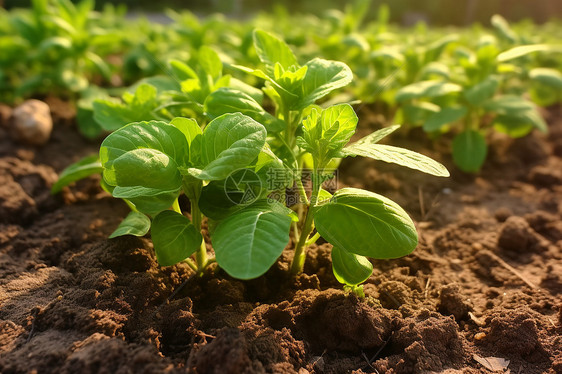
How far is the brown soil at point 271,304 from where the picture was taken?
1.51 meters

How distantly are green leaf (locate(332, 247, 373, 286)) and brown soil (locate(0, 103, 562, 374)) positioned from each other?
9 cm

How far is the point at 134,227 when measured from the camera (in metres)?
1.89

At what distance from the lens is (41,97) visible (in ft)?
13.8

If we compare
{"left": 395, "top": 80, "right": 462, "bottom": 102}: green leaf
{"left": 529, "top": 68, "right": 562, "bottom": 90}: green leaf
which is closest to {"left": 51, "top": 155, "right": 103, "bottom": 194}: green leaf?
{"left": 395, "top": 80, "right": 462, "bottom": 102}: green leaf

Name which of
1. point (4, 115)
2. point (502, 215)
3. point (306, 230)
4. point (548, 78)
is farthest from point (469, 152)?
point (4, 115)

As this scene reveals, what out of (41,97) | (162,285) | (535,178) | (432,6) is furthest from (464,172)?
(432,6)

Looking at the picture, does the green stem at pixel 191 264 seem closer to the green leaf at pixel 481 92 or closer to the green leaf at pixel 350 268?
the green leaf at pixel 350 268

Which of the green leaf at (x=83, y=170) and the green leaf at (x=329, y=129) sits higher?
the green leaf at (x=329, y=129)

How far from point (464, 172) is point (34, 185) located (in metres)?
2.80

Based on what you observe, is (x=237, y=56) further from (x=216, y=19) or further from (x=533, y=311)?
(x=533, y=311)

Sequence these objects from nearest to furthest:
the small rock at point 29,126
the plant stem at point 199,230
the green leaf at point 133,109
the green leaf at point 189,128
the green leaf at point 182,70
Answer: the green leaf at point 189,128 → the plant stem at point 199,230 → the green leaf at point 133,109 → the green leaf at point 182,70 → the small rock at point 29,126

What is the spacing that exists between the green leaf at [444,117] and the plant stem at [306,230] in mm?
1461

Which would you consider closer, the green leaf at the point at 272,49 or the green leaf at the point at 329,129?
the green leaf at the point at 329,129

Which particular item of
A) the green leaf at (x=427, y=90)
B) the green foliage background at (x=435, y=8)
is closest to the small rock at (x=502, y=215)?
→ the green leaf at (x=427, y=90)
